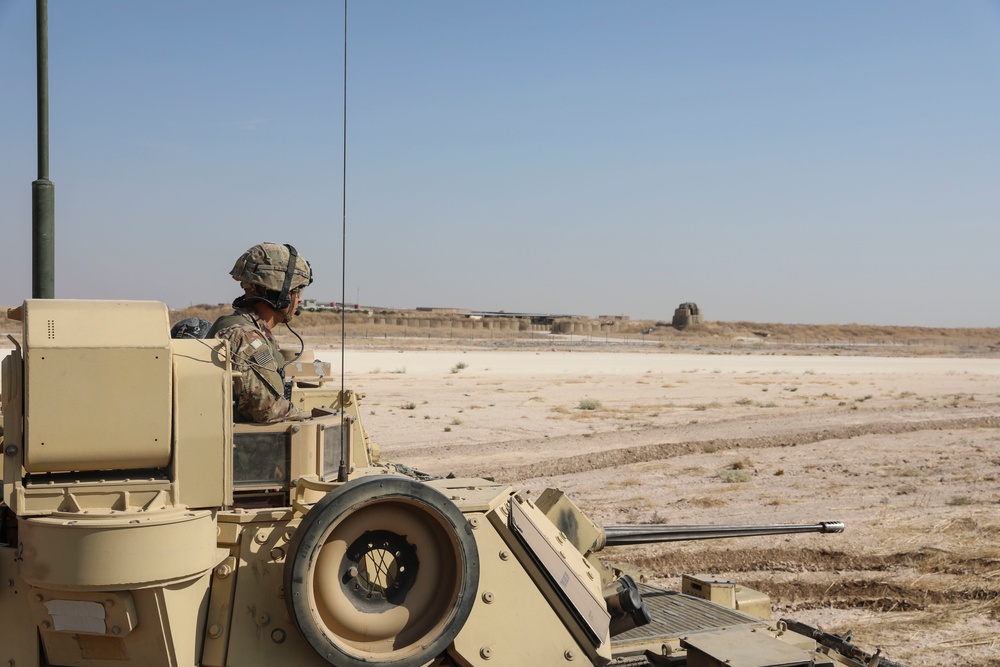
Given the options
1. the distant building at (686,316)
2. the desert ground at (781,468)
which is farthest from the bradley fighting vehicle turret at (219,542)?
the distant building at (686,316)

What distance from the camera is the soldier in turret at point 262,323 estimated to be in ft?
14.6

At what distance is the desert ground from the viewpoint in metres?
10.0

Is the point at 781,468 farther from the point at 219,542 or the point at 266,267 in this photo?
the point at 219,542

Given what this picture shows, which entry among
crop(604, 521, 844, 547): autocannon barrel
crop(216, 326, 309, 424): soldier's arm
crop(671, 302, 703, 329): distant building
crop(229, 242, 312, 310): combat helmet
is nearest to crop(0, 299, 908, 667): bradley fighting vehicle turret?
crop(216, 326, 309, 424): soldier's arm

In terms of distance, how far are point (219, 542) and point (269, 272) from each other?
60.9 inches

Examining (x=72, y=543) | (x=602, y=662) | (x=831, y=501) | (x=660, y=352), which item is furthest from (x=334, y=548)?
(x=660, y=352)

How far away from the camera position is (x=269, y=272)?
4977mm

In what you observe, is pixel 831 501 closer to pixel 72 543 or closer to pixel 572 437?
pixel 572 437

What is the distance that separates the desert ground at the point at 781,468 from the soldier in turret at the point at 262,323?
1.40 meters

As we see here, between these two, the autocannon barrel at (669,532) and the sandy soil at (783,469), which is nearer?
the autocannon barrel at (669,532)

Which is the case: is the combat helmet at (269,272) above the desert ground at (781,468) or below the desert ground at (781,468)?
above

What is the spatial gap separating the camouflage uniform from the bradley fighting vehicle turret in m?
0.12

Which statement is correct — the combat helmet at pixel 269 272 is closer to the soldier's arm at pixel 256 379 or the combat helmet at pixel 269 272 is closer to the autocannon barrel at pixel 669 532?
the soldier's arm at pixel 256 379

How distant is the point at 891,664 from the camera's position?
232 inches
